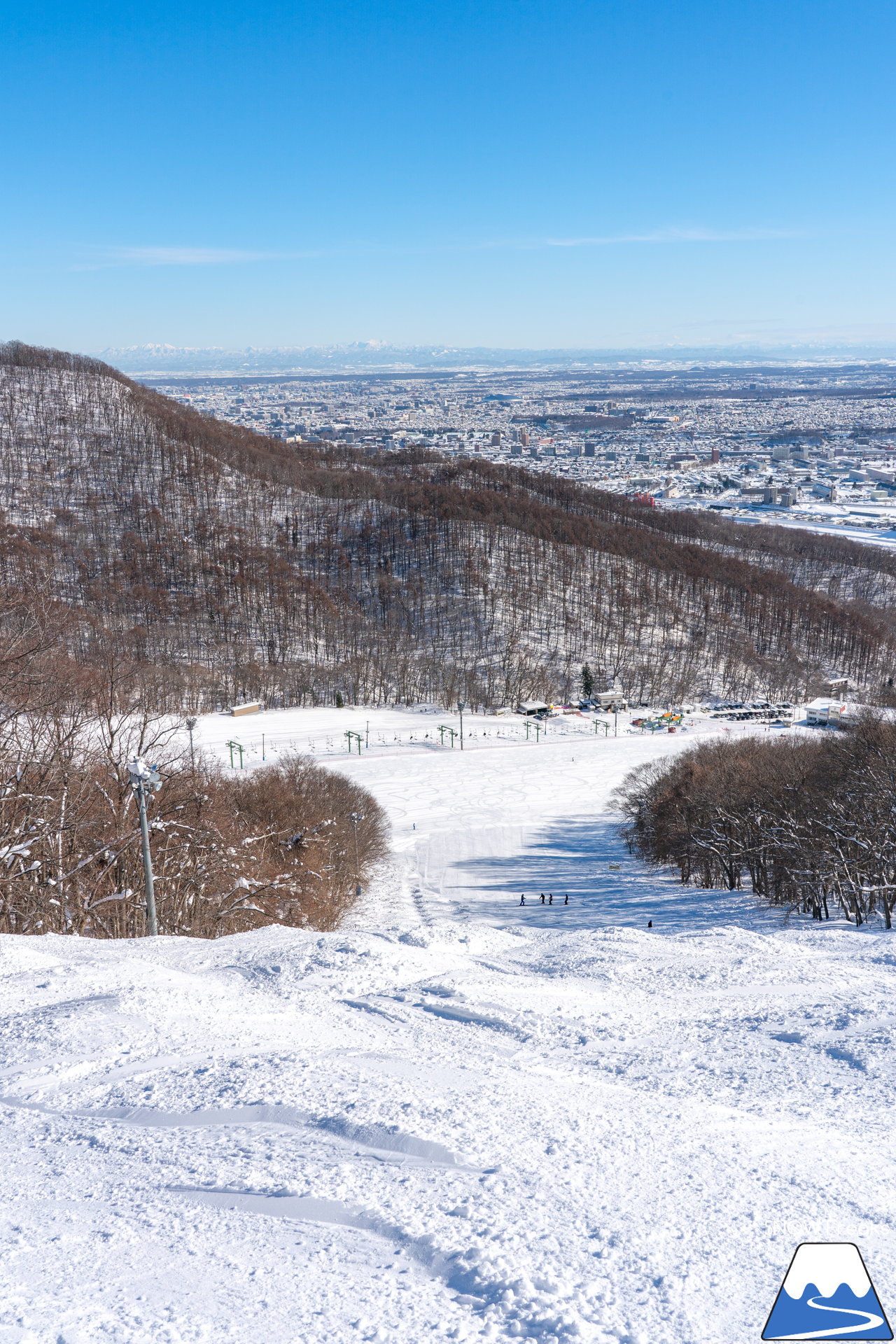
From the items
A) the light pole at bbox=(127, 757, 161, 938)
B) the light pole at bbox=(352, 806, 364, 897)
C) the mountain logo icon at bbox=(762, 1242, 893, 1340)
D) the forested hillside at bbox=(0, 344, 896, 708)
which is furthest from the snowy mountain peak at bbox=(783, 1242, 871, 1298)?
the forested hillside at bbox=(0, 344, 896, 708)

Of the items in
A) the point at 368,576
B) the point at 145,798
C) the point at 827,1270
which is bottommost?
the point at 368,576

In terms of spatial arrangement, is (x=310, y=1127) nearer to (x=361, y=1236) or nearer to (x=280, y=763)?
(x=361, y=1236)

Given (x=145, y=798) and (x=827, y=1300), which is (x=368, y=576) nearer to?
(x=145, y=798)

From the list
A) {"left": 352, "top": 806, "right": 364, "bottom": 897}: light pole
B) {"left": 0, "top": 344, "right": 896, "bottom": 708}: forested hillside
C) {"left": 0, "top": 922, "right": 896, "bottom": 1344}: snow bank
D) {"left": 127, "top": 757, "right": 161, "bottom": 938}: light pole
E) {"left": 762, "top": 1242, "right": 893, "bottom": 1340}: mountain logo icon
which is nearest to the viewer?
{"left": 762, "top": 1242, "right": 893, "bottom": 1340}: mountain logo icon

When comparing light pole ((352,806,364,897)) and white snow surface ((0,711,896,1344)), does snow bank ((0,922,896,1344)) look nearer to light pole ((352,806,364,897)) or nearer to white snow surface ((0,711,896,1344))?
white snow surface ((0,711,896,1344))

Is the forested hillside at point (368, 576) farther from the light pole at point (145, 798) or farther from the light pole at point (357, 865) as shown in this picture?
the light pole at point (145, 798)

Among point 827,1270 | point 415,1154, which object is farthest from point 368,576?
point 827,1270

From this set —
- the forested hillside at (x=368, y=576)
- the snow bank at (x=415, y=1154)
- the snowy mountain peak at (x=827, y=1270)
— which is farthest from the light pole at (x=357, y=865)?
the forested hillside at (x=368, y=576)
